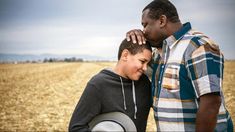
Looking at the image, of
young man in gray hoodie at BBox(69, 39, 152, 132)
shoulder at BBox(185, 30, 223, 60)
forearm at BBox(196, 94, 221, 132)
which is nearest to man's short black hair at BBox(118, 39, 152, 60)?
young man in gray hoodie at BBox(69, 39, 152, 132)

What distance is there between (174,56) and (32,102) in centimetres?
1025

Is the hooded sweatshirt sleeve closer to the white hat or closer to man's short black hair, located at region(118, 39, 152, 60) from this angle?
the white hat

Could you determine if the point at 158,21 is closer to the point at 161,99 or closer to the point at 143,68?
the point at 143,68

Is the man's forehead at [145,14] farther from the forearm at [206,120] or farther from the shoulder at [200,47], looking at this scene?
the forearm at [206,120]

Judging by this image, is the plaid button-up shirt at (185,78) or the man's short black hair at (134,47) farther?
the man's short black hair at (134,47)

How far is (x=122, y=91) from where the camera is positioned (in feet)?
8.68

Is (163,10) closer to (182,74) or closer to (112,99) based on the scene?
(182,74)

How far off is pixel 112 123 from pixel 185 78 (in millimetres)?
724

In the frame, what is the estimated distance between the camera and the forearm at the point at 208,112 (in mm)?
2084

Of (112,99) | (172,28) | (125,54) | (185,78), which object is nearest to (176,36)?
(172,28)

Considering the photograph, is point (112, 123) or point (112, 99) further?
point (112, 99)

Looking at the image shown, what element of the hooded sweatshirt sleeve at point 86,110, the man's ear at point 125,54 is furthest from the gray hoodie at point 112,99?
the man's ear at point 125,54

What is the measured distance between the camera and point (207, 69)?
206 centimetres

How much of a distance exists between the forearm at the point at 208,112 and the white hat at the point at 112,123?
63 centimetres
